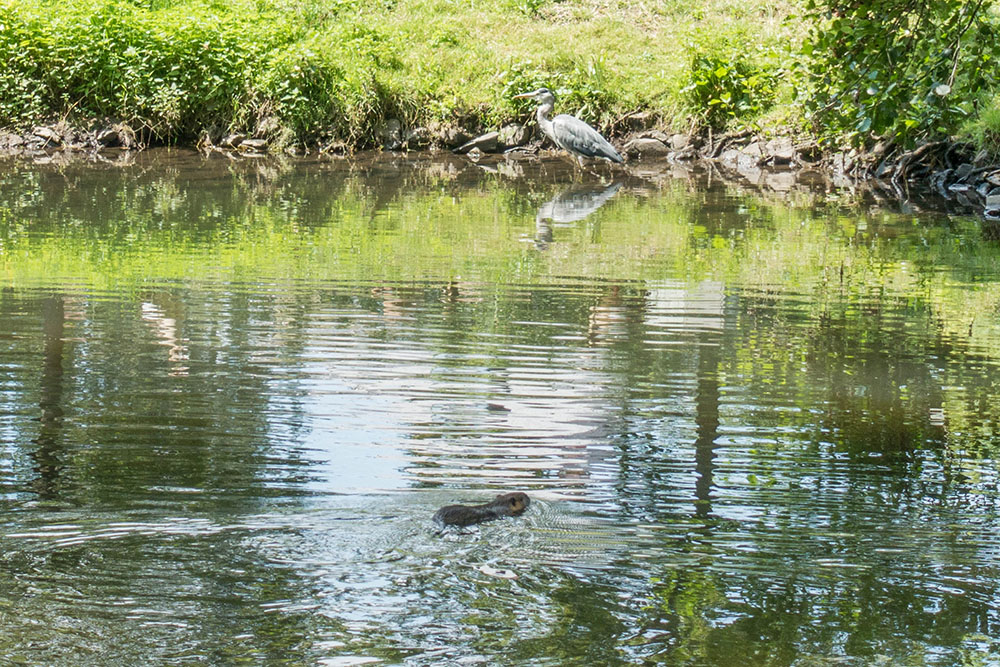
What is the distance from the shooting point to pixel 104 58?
19438 mm

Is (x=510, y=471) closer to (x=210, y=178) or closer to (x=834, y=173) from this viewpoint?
(x=210, y=178)

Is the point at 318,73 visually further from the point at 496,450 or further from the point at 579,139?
the point at 496,450

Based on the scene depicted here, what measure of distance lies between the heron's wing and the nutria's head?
1349 cm

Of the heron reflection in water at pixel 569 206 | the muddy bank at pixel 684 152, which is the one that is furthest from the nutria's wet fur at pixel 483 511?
the muddy bank at pixel 684 152

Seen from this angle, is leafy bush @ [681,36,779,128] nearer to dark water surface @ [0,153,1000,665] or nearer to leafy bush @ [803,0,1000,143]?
dark water surface @ [0,153,1000,665]

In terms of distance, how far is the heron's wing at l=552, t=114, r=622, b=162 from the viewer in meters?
17.6

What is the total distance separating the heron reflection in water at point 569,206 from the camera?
42.5 ft

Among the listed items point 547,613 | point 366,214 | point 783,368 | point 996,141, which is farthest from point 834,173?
point 547,613

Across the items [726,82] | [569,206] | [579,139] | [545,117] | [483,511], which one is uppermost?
[726,82]

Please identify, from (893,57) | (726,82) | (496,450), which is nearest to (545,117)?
(726,82)

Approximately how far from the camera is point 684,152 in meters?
19.9

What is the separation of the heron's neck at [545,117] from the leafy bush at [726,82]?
2254 millimetres

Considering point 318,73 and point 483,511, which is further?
point 318,73

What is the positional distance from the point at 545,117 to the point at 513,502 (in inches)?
578
